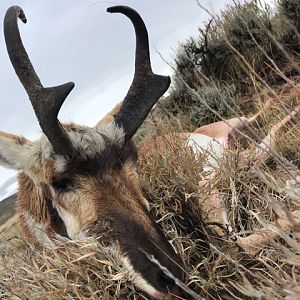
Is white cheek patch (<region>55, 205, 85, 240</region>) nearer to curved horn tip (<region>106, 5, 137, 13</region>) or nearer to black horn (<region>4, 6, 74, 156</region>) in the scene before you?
black horn (<region>4, 6, 74, 156</region>)

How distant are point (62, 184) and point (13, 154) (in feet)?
2.60

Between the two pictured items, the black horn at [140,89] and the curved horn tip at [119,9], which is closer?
the curved horn tip at [119,9]

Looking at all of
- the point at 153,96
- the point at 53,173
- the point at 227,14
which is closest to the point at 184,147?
the point at 153,96

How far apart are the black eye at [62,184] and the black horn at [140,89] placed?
2.28 ft

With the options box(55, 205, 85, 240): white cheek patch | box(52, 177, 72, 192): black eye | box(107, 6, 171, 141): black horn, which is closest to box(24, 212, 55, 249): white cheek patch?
box(55, 205, 85, 240): white cheek patch

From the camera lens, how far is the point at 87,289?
3945 millimetres

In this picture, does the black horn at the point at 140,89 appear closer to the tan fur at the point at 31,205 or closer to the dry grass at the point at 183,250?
the dry grass at the point at 183,250

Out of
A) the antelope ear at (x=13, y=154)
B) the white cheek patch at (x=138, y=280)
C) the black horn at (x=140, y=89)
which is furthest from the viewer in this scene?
the antelope ear at (x=13, y=154)

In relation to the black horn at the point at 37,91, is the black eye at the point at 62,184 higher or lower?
lower

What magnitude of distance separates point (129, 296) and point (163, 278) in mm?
514

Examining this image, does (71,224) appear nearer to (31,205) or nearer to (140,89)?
(31,205)

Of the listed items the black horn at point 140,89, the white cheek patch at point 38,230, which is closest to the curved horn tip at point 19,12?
the black horn at point 140,89

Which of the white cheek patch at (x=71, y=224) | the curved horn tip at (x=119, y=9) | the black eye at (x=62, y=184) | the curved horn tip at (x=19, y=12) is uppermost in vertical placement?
the curved horn tip at (x=19, y=12)

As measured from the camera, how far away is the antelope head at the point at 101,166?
12.1 feet
